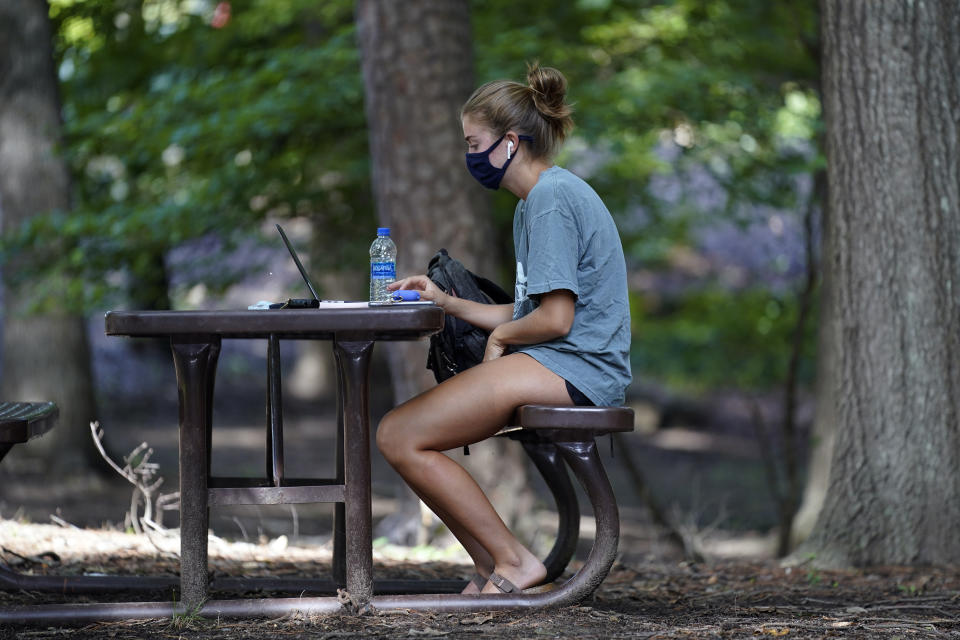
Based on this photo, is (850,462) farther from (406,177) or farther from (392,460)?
(406,177)

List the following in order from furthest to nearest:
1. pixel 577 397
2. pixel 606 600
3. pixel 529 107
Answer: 1. pixel 606 600
2. pixel 529 107
3. pixel 577 397

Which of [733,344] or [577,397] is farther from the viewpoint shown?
[733,344]

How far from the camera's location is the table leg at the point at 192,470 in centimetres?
326

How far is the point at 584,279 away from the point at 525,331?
0.26 meters

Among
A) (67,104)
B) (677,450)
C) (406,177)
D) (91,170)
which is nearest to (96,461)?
(91,170)

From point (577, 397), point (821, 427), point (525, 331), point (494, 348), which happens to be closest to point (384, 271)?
point (494, 348)

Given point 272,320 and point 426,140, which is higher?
point 426,140

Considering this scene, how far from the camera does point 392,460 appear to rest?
11.2 ft

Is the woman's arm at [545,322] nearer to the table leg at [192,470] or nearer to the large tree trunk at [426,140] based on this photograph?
the table leg at [192,470]

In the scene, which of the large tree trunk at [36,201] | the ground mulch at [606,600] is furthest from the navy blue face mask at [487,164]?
the large tree trunk at [36,201]

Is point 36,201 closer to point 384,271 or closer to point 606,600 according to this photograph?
point 384,271

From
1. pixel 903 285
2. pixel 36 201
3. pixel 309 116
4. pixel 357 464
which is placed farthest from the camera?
pixel 36 201

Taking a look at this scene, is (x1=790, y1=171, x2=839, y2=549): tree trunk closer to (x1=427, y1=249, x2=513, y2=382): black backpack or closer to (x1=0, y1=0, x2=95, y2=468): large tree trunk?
(x1=427, y1=249, x2=513, y2=382): black backpack

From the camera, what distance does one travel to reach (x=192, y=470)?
3268 millimetres
